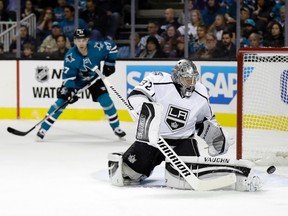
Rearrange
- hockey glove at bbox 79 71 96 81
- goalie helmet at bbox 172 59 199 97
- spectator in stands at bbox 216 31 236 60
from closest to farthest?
goalie helmet at bbox 172 59 199 97
hockey glove at bbox 79 71 96 81
spectator in stands at bbox 216 31 236 60

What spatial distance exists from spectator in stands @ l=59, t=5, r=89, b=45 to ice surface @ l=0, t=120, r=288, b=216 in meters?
2.83

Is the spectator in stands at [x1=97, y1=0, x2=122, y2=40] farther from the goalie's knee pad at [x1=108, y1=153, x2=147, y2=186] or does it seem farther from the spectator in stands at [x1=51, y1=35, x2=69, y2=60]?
the goalie's knee pad at [x1=108, y1=153, x2=147, y2=186]

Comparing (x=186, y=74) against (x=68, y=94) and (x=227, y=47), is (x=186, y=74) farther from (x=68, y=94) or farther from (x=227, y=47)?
(x=227, y=47)

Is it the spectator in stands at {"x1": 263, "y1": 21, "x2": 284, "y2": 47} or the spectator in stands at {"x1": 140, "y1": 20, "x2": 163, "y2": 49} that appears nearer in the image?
the spectator in stands at {"x1": 263, "y1": 21, "x2": 284, "y2": 47}

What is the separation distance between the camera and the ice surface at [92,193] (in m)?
4.57

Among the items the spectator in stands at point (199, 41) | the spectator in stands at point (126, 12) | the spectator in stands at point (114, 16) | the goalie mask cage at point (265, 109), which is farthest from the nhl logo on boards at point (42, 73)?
the goalie mask cage at point (265, 109)

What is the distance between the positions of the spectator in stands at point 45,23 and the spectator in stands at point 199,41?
A: 1.73 metres

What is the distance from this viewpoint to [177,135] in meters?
5.42

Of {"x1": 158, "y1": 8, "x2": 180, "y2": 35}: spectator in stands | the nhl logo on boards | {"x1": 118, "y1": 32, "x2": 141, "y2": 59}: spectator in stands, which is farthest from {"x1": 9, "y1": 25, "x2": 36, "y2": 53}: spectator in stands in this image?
{"x1": 158, "y1": 8, "x2": 180, "y2": 35}: spectator in stands

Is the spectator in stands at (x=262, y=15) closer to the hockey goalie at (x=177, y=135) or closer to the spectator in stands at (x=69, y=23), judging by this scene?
the spectator in stands at (x=69, y=23)

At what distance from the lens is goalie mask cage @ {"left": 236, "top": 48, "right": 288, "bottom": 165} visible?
6.48 metres

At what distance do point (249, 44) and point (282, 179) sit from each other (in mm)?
3545

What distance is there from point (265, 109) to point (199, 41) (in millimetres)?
2400

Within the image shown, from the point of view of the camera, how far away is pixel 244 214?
446cm
